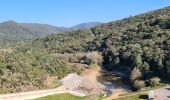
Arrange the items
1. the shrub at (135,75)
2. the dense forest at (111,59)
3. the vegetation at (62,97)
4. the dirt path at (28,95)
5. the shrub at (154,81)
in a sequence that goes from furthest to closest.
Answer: the shrub at (135,75), the dense forest at (111,59), the shrub at (154,81), the vegetation at (62,97), the dirt path at (28,95)

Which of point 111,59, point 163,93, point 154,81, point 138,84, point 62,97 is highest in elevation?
point 111,59

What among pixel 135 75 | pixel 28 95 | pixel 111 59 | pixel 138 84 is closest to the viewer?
pixel 28 95

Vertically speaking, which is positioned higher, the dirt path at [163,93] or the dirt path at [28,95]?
the dirt path at [28,95]

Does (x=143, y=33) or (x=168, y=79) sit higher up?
(x=143, y=33)

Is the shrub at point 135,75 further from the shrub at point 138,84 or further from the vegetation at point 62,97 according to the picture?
the vegetation at point 62,97

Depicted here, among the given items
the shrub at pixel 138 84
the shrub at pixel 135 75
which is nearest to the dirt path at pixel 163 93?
the shrub at pixel 138 84

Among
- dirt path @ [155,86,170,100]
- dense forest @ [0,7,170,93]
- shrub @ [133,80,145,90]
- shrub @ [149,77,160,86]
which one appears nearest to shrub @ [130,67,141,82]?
dense forest @ [0,7,170,93]

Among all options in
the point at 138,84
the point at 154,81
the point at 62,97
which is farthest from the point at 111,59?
the point at 62,97

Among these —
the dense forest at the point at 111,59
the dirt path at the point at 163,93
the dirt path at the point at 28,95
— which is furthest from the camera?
the dense forest at the point at 111,59

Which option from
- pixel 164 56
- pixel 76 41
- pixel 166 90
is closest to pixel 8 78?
pixel 166 90

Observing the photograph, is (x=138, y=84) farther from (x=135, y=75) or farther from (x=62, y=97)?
(x=62, y=97)

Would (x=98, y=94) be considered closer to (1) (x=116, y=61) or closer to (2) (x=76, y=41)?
(1) (x=116, y=61)
